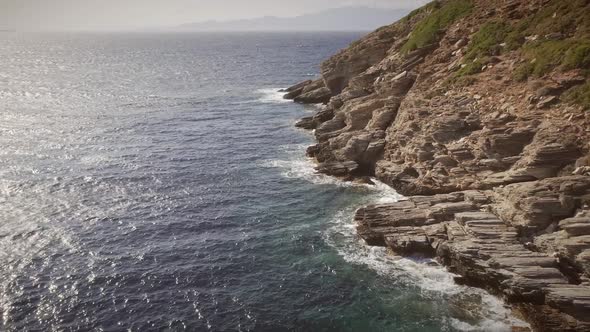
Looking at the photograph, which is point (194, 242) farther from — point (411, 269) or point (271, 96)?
point (271, 96)

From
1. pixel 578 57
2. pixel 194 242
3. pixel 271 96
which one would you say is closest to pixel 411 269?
pixel 194 242

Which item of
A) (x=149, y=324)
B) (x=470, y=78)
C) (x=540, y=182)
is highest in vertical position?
(x=470, y=78)

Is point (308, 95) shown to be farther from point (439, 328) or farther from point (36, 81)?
point (36, 81)

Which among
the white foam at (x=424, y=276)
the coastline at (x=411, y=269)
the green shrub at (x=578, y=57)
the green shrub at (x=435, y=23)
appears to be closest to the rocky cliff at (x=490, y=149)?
the green shrub at (x=578, y=57)

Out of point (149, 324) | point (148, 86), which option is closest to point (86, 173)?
point (149, 324)

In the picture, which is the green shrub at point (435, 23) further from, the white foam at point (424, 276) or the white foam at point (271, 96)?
the white foam at point (424, 276)
